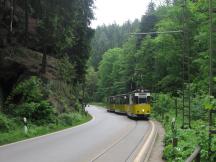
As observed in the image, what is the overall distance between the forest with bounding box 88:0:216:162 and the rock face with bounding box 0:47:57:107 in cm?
977

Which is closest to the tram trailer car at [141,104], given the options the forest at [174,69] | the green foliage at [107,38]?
the forest at [174,69]

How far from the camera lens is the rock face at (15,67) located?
3045 cm

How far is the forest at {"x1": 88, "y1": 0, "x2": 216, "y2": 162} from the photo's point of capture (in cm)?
1647

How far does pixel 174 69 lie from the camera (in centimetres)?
6069

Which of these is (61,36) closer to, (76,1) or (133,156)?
(76,1)

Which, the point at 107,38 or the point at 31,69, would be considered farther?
the point at 107,38

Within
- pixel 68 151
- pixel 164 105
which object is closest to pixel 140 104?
pixel 164 105

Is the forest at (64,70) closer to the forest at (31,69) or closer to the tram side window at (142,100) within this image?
the forest at (31,69)

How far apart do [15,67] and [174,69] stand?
32981 mm

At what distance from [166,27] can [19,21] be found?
24.1 meters

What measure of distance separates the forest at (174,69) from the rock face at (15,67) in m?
9.77

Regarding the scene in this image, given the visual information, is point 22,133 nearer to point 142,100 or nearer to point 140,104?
point 140,104

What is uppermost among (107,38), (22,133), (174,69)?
(107,38)

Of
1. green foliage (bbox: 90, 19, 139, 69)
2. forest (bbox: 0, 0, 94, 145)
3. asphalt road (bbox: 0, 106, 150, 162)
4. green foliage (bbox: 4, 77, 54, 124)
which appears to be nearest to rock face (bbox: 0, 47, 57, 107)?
forest (bbox: 0, 0, 94, 145)
